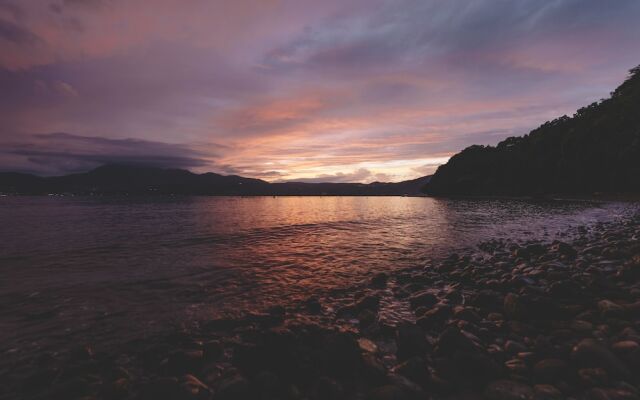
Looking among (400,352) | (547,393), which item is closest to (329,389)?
(400,352)

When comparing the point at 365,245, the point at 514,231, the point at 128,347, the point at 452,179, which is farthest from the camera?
the point at 452,179

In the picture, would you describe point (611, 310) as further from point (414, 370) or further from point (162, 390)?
point (162, 390)

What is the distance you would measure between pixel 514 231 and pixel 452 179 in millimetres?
169994

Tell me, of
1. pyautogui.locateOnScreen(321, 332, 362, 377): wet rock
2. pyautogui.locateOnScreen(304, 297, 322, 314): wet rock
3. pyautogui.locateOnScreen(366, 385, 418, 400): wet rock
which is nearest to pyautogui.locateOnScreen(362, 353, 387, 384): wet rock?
pyautogui.locateOnScreen(321, 332, 362, 377): wet rock

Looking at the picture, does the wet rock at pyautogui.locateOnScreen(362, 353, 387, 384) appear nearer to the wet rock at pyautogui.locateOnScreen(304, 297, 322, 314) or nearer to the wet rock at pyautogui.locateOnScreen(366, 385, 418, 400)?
the wet rock at pyautogui.locateOnScreen(366, 385, 418, 400)

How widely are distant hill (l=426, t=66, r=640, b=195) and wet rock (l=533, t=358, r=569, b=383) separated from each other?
7036cm

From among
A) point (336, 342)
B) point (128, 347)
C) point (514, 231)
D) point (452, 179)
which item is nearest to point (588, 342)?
point (336, 342)

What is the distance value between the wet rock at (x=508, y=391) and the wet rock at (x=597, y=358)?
4.58ft

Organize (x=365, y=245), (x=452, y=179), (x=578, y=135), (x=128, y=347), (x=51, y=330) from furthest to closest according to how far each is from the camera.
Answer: (x=452, y=179) < (x=578, y=135) < (x=365, y=245) < (x=51, y=330) < (x=128, y=347)

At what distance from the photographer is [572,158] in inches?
3661

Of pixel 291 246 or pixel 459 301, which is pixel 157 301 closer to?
pixel 459 301

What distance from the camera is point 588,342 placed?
17.9ft

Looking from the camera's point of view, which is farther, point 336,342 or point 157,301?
point 157,301

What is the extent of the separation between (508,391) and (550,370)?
1.00 meters
